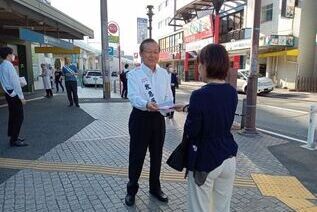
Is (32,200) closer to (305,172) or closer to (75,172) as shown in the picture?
(75,172)

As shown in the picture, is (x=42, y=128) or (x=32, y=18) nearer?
(x=42, y=128)

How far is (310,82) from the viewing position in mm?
22375

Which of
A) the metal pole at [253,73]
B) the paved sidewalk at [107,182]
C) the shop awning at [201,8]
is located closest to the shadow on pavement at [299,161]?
the paved sidewalk at [107,182]

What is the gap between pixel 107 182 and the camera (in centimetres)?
458

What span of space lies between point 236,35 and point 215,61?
1125 inches

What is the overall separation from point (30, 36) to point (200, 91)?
33.1 ft


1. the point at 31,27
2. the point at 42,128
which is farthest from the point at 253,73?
the point at 31,27

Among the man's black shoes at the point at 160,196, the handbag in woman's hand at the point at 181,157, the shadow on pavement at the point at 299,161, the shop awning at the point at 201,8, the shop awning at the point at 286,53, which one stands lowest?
the shadow on pavement at the point at 299,161

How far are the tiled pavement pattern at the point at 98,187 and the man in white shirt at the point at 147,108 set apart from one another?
27 centimetres

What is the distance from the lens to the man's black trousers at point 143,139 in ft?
12.1

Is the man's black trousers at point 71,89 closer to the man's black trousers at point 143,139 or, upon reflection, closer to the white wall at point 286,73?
the man's black trousers at point 143,139

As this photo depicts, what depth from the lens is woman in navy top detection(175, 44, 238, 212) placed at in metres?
2.49

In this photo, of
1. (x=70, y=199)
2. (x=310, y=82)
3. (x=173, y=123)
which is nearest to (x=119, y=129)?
(x=173, y=123)

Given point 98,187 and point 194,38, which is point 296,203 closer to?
point 98,187
